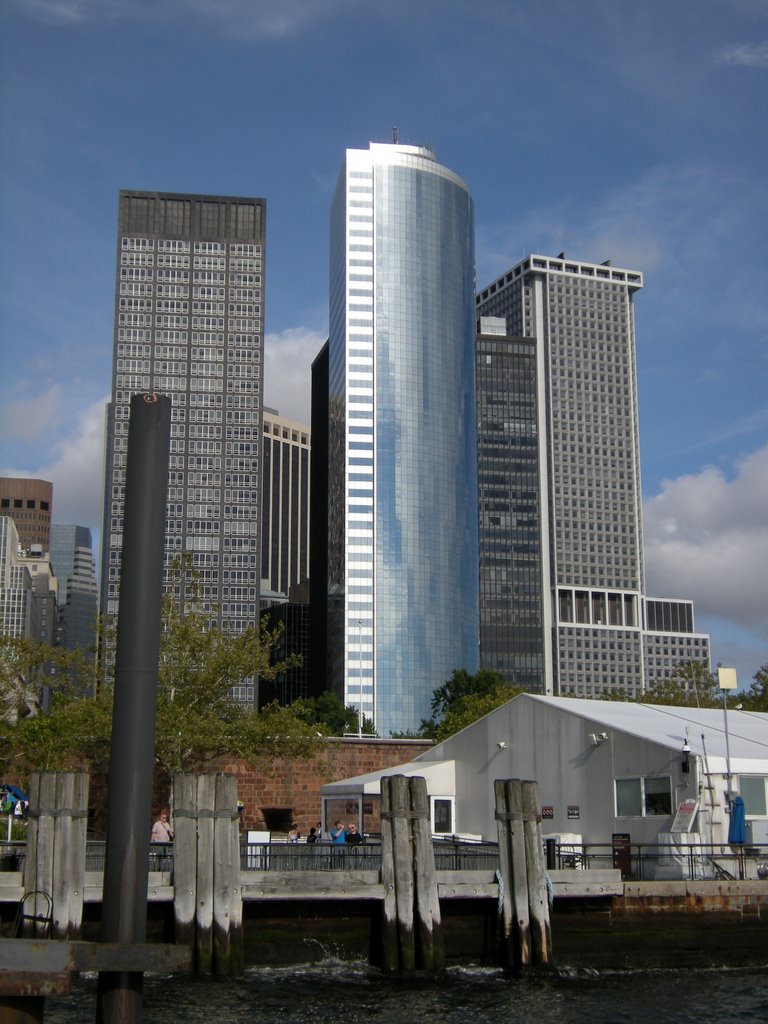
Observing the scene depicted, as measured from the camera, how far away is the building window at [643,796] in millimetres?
31484

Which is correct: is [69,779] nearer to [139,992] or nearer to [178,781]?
[178,781]

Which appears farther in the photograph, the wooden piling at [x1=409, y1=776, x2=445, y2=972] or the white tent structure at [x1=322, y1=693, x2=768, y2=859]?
the white tent structure at [x1=322, y1=693, x2=768, y2=859]

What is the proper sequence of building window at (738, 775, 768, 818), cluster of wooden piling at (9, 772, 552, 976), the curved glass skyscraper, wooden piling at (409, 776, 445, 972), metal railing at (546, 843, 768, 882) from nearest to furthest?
cluster of wooden piling at (9, 772, 552, 976), wooden piling at (409, 776, 445, 972), metal railing at (546, 843, 768, 882), building window at (738, 775, 768, 818), the curved glass skyscraper

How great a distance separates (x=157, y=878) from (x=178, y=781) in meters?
2.05

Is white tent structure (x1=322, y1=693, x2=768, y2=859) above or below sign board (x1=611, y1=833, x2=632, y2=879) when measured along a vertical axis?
above

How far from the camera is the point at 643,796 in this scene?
3216 cm

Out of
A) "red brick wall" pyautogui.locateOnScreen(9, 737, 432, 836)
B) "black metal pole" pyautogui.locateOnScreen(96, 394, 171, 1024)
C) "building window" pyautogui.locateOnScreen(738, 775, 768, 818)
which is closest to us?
"black metal pole" pyautogui.locateOnScreen(96, 394, 171, 1024)

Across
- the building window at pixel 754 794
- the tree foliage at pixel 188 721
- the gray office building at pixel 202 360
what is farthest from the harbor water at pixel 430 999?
the gray office building at pixel 202 360

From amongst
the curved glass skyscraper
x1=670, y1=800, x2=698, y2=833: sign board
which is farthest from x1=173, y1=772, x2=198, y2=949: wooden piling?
the curved glass skyscraper

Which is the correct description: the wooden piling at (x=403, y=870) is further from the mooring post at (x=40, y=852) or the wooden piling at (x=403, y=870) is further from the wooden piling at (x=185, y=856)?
the mooring post at (x=40, y=852)

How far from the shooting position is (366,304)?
632ft

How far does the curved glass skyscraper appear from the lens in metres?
182

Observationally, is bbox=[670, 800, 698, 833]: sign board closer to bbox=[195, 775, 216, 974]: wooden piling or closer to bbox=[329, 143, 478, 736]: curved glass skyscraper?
bbox=[195, 775, 216, 974]: wooden piling

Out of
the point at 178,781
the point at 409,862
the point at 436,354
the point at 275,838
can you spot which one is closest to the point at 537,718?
the point at 275,838
